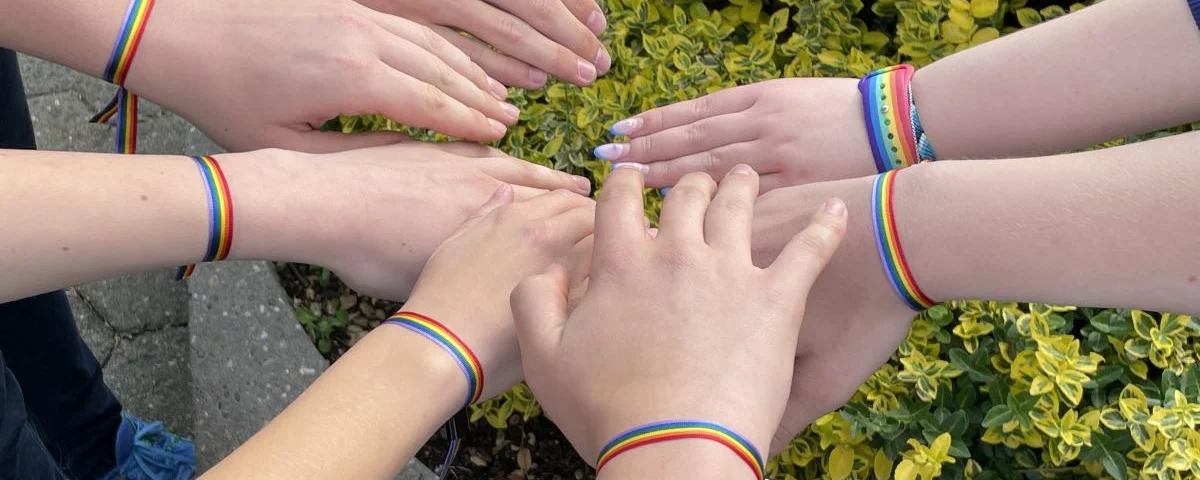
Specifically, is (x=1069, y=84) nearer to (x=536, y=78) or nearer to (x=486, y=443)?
(x=536, y=78)

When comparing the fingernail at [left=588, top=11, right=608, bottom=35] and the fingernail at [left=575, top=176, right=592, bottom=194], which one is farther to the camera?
the fingernail at [left=588, top=11, right=608, bottom=35]

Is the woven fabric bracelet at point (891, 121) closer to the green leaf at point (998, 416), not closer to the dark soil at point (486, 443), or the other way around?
the green leaf at point (998, 416)

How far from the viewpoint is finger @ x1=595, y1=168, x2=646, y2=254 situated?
117 cm

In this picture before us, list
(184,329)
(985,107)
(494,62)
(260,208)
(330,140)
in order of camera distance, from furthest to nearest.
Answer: (184,329)
(494,62)
(330,140)
(985,107)
(260,208)

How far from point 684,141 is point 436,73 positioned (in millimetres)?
442

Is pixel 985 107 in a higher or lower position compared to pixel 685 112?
higher

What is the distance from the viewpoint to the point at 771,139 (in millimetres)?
1568

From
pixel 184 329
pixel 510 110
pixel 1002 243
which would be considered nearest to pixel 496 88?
pixel 510 110

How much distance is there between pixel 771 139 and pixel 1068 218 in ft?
1.77

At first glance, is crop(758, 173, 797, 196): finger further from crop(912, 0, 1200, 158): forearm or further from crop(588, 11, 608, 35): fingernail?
crop(588, 11, 608, 35): fingernail

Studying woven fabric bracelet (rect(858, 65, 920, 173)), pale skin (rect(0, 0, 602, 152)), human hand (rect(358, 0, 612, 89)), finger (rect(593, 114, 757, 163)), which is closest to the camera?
pale skin (rect(0, 0, 602, 152))

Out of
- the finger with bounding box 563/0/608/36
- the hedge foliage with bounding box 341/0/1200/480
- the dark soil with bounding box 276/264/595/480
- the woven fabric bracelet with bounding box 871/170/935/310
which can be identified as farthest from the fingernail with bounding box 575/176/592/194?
the woven fabric bracelet with bounding box 871/170/935/310

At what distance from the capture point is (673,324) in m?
1.05

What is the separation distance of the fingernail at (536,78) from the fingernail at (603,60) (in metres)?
0.11
